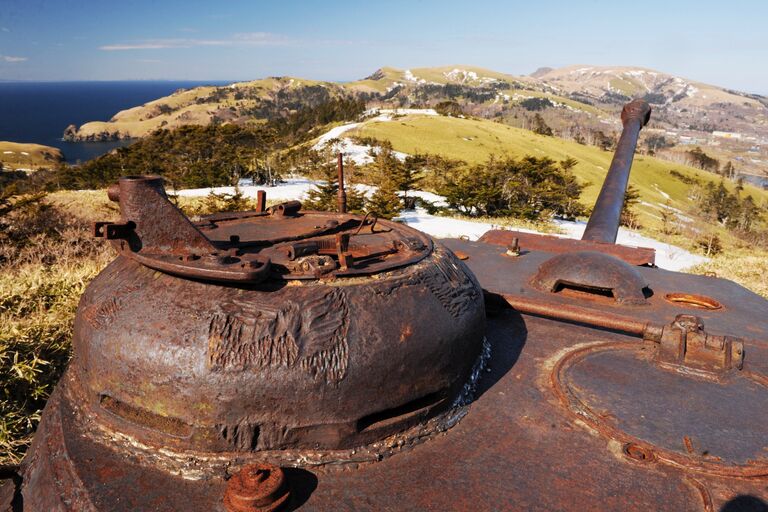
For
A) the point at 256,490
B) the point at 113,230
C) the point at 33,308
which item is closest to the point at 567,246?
the point at 256,490

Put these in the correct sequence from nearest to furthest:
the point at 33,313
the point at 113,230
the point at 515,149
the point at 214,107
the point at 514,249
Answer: the point at 113,230 < the point at 514,249 < the point at 33,313 < the point at 515,149 < the point at 214,107

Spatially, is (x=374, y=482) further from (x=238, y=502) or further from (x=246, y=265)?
(x=246, y=265)

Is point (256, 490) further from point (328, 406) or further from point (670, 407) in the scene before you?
point (670, 407)

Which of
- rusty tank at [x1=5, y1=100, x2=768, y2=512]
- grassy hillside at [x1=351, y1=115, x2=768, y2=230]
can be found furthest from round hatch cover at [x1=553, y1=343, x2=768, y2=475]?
grassy hillside at [x1=351, y1=115, x2=768, y2=230]

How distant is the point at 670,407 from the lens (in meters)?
2.81

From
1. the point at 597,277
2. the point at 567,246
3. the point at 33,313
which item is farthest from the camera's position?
the point at 33,313

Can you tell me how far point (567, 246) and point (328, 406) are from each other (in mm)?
4728

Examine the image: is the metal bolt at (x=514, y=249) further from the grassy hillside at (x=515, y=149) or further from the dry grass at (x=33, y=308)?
the grassy hillside at (x=515, y=149)

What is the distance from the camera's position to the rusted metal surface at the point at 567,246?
5.62 metres

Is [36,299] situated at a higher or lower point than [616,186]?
lower

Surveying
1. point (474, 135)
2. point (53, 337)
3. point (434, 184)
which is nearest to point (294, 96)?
point (474, 135)

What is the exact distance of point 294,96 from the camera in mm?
137250

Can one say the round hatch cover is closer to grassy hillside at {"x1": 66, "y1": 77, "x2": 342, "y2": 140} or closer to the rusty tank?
the rusty tank

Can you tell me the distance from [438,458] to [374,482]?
0.38m
